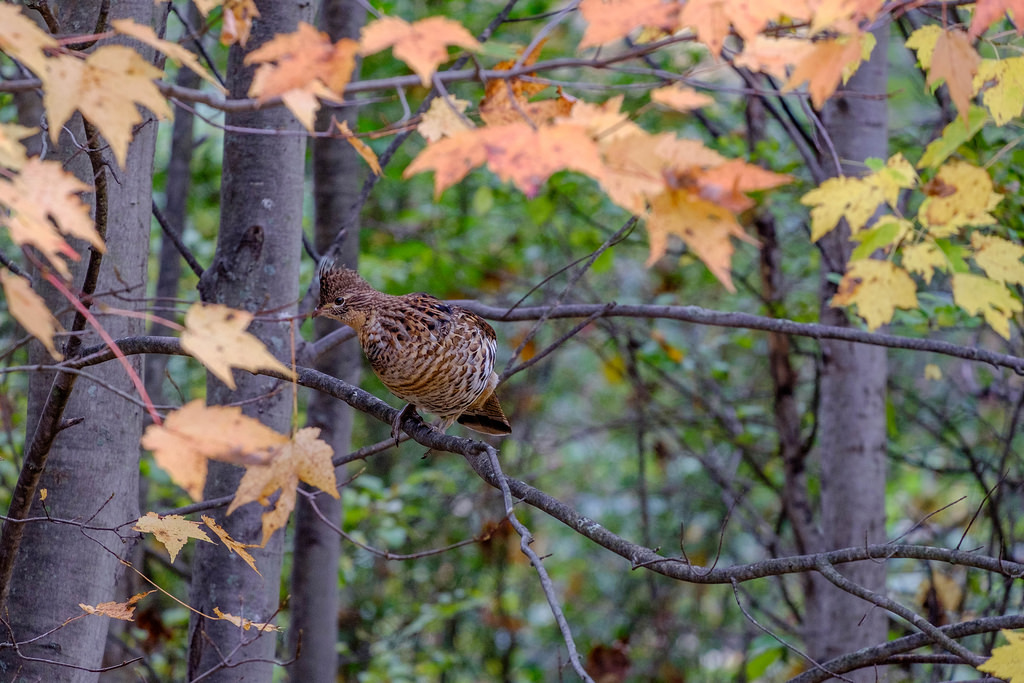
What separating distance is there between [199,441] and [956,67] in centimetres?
136

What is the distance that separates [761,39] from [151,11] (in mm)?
1637

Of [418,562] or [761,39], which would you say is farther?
[418,562]

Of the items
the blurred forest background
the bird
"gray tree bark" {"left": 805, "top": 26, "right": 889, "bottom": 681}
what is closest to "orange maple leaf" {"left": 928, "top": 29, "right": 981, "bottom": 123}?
the blurred forest background

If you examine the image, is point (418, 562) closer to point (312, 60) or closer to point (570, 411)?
point (570, 411)

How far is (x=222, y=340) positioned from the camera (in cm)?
112

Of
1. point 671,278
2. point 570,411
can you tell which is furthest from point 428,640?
point 671,278

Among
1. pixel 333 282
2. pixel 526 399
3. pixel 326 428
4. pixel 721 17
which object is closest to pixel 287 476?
pixel 721 17

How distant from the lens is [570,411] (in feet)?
28.0

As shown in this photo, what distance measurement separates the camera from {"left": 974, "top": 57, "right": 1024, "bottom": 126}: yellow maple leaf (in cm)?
184

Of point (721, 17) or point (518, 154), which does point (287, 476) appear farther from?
point (721, 17)

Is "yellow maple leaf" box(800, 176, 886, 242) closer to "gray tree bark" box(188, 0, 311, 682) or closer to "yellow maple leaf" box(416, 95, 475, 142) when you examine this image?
"yellow maple leaf" box(416, 95, 475, 142)

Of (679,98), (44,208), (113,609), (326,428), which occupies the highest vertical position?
(326,428)

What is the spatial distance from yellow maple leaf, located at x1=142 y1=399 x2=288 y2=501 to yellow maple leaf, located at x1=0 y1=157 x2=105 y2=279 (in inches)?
9.7

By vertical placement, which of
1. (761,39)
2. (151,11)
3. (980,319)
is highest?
(151,11)
